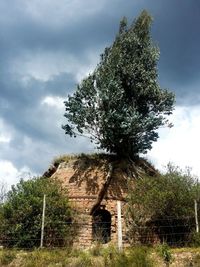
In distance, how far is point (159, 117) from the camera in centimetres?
2577

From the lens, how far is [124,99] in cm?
2556

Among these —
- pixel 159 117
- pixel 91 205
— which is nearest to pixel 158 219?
pixel 91 205

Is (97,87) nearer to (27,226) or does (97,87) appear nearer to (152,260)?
(27,226)

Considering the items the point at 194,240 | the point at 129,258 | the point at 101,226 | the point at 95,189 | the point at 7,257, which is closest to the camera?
the point at 129,258

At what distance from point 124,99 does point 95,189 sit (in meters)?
6.02

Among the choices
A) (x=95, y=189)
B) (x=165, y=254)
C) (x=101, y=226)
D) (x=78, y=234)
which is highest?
(x=95, y=189)

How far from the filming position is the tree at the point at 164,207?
18656 millimetres

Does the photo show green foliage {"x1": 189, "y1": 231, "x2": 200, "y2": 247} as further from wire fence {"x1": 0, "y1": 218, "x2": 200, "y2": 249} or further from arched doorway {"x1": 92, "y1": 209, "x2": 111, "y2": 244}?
arched doorway {"x1": 92, "y1": 209, "x2": 111, "y2": 244}

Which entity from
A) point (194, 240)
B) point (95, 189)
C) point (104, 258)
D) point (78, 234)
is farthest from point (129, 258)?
point (95, 189)

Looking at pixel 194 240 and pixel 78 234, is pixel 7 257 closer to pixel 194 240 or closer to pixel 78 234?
pixel 78 234

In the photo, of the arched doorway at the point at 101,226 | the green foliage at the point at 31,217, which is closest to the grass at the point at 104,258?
the green foliage at the point at 31,217

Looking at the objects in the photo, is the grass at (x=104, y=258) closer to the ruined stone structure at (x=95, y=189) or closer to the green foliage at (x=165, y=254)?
the green foliage at (x=165, y=254)

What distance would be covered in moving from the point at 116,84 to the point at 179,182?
8.05 metres

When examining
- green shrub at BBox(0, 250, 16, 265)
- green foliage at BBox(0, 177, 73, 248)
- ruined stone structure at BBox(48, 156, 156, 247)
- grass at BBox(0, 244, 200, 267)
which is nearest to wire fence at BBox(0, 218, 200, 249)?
green foliage at BBox(0, 177, 73, 248)
